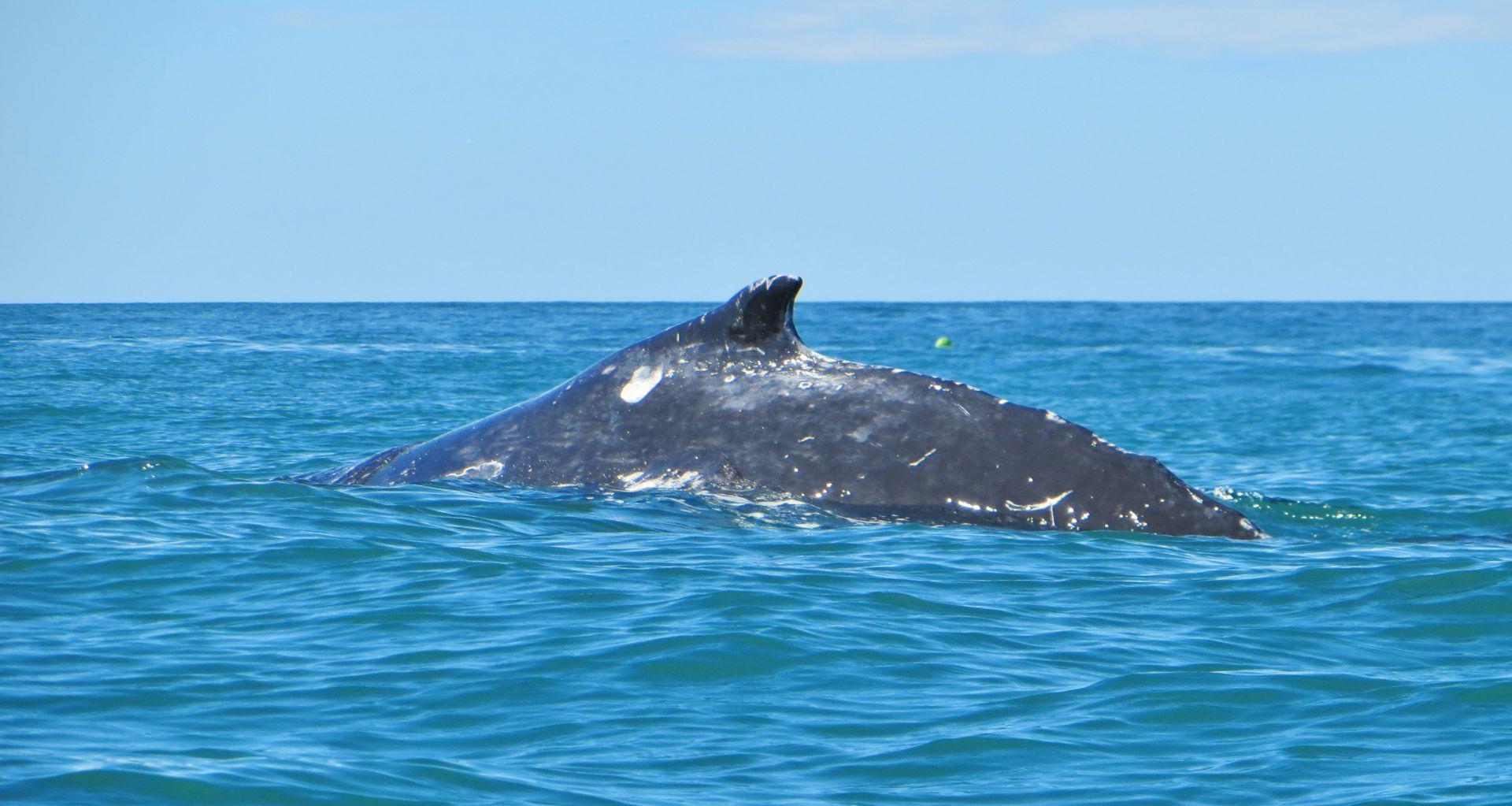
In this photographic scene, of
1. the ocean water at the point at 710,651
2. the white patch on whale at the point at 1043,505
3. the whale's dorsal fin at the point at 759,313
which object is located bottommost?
the ocean water at the point at 710,651

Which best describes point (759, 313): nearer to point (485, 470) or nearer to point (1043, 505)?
point (1043, 505)

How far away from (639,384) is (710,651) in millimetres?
3119

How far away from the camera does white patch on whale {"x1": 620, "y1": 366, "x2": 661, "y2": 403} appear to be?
984cm

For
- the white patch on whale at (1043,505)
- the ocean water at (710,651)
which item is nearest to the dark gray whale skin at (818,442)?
the white patch on whale at (1043,505)

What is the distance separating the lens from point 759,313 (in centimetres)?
963

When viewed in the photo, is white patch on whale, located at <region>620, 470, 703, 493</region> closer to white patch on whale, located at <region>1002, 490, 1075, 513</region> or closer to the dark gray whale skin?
the dark gray whale skin

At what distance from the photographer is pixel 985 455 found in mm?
9227

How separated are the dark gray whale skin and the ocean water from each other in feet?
0.55

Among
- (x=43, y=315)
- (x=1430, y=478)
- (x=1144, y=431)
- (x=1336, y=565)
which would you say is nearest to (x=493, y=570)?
(x=1336, y=565)

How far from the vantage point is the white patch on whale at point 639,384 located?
9836 millimetres

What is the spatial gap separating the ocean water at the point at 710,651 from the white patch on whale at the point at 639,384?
20.9 inches

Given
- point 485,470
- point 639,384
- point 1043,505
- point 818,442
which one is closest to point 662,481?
point 639,384

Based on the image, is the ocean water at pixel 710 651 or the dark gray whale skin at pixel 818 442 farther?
the dark gray whale skin at pixel 818 442

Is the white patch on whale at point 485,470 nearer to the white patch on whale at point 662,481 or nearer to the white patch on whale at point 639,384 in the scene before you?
the white patch on whale at point 662,481
